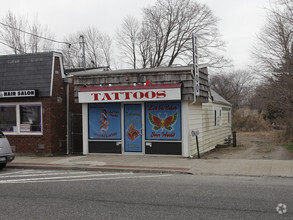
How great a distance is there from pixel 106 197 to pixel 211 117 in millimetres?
12393

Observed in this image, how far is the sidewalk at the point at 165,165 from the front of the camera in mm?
10180

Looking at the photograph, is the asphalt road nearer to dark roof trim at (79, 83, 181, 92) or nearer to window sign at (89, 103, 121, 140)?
dark roof trim at (79, 83, 181, 92)

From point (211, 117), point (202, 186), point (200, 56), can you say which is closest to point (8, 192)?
point (202, 186)

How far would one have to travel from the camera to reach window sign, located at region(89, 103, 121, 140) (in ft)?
46.3

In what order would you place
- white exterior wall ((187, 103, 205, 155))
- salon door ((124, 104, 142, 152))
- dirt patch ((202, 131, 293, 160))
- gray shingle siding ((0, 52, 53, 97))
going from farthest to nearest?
1. dirt patch ((202, 131, 293, 160))
2. gray shingle siding ((0, 52, 53, 97))
3. salon door ((124, 104, 142, 152))
4. white exterior wall ((187, 103, 205, 155))

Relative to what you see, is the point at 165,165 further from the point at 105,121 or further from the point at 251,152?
the point at 251,152

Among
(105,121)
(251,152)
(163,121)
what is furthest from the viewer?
(251,152)

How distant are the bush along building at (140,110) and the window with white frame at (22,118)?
204 centimetres

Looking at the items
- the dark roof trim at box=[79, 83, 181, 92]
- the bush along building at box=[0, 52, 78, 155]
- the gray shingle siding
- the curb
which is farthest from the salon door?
the gray shingle siding

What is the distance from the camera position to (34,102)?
14.8m

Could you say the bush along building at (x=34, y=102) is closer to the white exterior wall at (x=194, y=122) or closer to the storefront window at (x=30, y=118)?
the storefront window at (x=30, y=118)

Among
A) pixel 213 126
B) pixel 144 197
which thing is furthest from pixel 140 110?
pixel 213 126

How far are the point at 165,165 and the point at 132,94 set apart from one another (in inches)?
130

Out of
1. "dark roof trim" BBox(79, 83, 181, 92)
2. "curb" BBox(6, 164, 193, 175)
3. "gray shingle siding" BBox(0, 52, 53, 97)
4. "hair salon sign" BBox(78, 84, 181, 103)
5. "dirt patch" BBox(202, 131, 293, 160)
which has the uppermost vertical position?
"gray shingle siding" BBox(0, 52, 53, 97)
